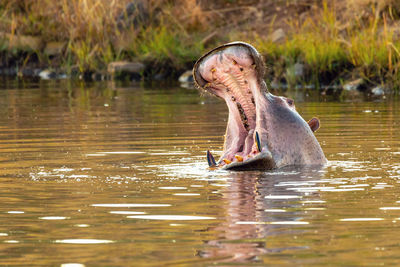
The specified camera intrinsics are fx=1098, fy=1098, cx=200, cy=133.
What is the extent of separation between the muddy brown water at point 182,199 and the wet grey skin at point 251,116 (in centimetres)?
15

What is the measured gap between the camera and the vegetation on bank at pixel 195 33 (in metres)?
19.9

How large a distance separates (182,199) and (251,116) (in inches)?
56.7

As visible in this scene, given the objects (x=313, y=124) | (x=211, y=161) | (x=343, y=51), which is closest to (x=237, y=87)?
(x=211, y=161)

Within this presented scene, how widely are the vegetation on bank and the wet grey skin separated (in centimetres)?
1021

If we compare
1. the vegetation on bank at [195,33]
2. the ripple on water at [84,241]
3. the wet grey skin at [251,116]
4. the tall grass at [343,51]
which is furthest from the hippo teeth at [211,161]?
the vegetation on bank at [195,33]

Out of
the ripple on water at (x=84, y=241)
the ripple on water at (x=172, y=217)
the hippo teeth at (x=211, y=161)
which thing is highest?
the hippo teeth at (x=211, y=161)

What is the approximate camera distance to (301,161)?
863 centimetres

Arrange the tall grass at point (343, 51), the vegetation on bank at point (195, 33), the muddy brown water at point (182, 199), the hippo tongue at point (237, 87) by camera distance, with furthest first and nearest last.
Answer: the vegetation on bank at point (195, 33) < the tall grass at point (343, 51) < the hippo tongue at point (237, 87) < the muddy brown water at point (182, 199)

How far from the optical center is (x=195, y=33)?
83.1 ft

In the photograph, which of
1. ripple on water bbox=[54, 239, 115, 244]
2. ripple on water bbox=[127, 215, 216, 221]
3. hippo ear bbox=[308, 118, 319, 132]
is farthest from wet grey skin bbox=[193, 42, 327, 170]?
ripple on water bbox=[54, 239, 115, 244]

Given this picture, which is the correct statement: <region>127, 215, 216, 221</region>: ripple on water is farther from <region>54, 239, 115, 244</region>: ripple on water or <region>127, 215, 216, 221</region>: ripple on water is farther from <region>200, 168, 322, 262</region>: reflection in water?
Result: <region>54, 239, 115, 244</region>: ripple on water

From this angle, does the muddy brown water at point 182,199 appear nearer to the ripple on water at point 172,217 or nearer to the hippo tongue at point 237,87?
the ripple on water at point 172,217

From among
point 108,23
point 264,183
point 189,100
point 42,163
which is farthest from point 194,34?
point 264,183

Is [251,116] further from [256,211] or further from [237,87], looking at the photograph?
[256,211]
